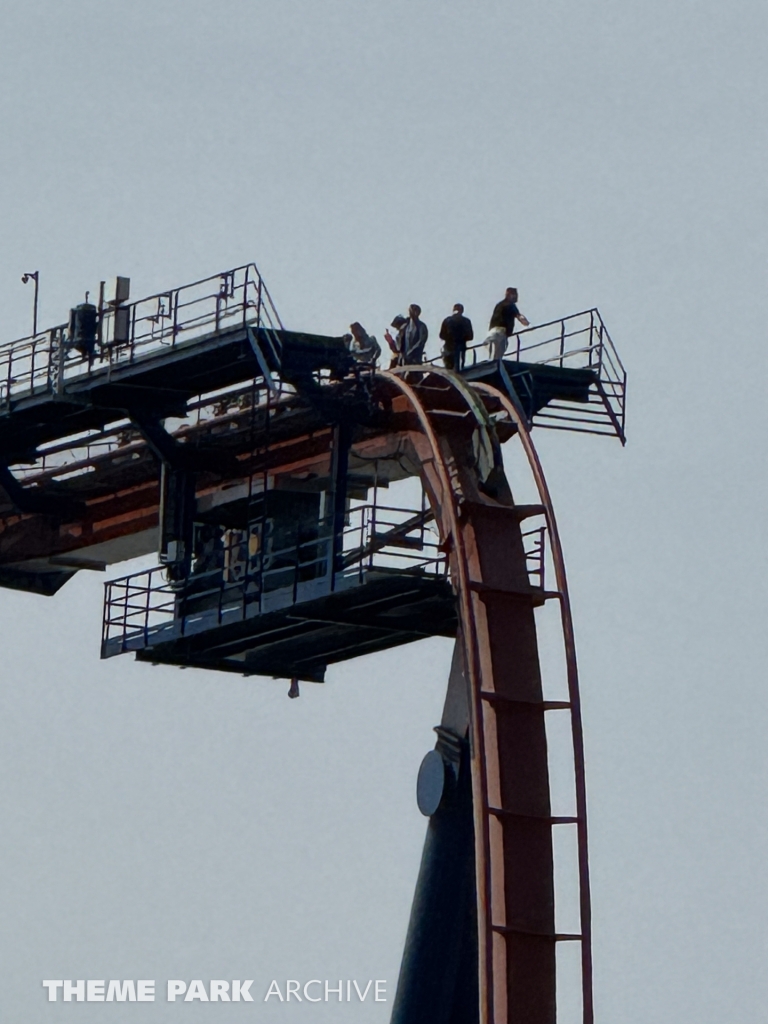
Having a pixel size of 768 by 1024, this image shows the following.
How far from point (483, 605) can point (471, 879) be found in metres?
4.79

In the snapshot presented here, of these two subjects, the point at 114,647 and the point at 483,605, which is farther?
the point at 114,647

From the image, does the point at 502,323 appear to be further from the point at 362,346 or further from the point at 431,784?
the point at 431,784

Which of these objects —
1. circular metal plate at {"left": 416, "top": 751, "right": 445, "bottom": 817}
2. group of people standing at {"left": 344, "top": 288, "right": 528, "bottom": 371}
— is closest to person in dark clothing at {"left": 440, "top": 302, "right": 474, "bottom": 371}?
group of people standing at {"left": 344, "top": 288, "right": 528, "bottom": 371}

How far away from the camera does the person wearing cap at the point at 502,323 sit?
214 feet

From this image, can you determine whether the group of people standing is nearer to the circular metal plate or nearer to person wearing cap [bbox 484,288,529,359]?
person wearing cap [bbox 484,288,529,359]

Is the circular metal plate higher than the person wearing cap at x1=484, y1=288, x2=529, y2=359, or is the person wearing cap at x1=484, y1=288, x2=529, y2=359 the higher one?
the person wearing cap at x1=484, y1=288, x2=529, y2=359

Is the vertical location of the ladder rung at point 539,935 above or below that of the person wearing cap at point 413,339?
below

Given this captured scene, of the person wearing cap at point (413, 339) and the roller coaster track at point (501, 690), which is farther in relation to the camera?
the person wearing cap at point (413, 339)

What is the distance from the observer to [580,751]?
61.3m

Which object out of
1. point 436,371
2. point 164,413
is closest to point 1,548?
point 164,413

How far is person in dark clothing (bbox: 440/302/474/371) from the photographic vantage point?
6569 centimetres

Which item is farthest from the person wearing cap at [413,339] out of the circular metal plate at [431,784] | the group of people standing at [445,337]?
the circular metal plate at [431,784]

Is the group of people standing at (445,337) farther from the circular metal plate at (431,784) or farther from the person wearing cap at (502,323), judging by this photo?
the circular metal plate at (431,784)

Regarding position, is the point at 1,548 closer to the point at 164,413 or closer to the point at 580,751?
the point at 164,413
